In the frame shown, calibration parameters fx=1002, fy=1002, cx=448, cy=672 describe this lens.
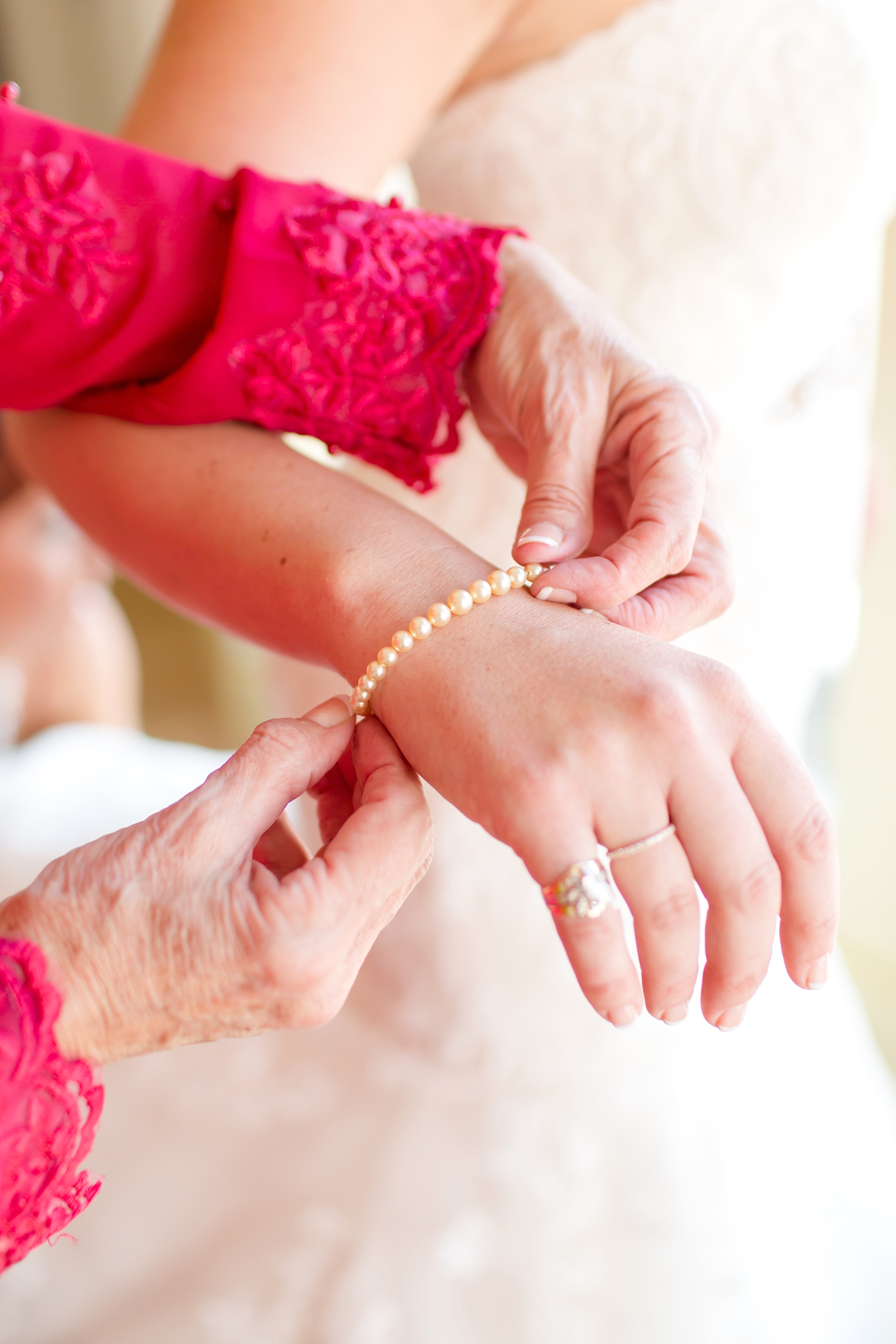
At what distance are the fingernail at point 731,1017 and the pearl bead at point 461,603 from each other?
0.26 m

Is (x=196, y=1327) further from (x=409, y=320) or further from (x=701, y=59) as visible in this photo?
(x=701, y=59)

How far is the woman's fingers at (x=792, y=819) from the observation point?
0.50 m

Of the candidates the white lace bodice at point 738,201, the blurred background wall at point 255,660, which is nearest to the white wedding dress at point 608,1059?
the white lace bodice at point 738,201

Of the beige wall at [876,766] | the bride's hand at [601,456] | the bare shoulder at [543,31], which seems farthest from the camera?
the beige wall at [876,766]

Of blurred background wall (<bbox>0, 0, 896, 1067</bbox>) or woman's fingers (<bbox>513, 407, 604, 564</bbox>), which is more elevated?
woman's fingers (<bbox>513, 407, 604, 564</bbox>)

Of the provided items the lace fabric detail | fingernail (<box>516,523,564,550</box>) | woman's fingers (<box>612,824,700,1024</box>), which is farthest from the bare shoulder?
woman's fingers (<box>612,824,700,1024</box>)

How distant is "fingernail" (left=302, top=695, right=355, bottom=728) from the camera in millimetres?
610

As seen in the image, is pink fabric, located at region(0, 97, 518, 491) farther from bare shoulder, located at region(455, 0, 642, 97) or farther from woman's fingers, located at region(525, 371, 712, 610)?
bare shoulder, located at region(455, 0, 642, 97)

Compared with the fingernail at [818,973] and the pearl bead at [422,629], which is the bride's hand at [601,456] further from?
the fingernail at [818,973]

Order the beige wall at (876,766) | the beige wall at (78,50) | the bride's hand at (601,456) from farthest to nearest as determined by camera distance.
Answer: the beige wall at (78,50) → the beige wall at (876,766) → the bride's hand at (601,456)

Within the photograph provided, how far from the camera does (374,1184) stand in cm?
99

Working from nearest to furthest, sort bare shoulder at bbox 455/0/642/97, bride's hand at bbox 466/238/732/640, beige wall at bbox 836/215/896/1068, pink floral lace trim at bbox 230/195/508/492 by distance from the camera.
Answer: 1. bride's hand at bbox 466/238/732/640
2. pink floral lace trim at bbox 230/195/508/492
3. bare shoulder at bbox 455/0/642/97
4. beige wall at bbox 836/215/896/1068

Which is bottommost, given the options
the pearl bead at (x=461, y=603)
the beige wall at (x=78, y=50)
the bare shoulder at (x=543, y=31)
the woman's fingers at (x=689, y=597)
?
the beige wall at (x=78, y=50)

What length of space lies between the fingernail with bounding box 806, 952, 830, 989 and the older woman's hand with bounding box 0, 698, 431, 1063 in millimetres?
222
